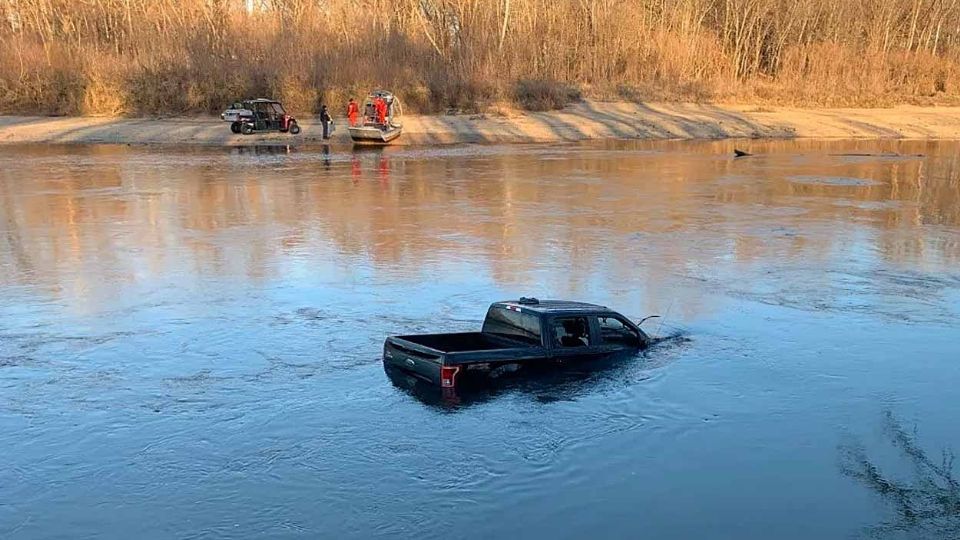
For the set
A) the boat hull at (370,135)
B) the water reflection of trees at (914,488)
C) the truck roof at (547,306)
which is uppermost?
the boat hull at (370,135)

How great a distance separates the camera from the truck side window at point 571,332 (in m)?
12.7

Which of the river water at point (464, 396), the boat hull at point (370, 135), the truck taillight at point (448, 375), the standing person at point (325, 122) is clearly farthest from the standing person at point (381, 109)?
the truck taillight at point (448, 375)

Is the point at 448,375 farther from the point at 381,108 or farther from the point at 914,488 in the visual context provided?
the point at 381,108

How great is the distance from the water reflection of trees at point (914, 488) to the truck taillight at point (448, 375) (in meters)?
4.24

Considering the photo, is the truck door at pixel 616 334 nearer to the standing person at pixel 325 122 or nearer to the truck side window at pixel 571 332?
the truck side window at pixel 571 332

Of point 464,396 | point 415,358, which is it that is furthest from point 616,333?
point 415,358

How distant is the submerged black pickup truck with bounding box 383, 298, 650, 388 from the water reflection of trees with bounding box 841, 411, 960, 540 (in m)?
3.60

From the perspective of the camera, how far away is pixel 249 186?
29.5 metres

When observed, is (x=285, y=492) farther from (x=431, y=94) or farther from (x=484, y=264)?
(x=431, y=94)

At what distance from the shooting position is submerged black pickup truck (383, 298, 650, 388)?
1180 cm

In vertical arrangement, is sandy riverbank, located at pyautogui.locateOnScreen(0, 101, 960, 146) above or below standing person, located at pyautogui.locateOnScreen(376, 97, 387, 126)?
below

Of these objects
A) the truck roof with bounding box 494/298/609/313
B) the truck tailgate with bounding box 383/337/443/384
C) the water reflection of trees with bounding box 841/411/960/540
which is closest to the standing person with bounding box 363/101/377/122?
the truck roof with bounding box 494/298/609/313

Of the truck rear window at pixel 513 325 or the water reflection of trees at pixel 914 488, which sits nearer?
the water reflection of trees at pixel 914 488

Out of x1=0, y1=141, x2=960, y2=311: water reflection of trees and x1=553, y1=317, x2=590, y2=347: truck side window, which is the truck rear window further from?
x1=0, y1=141, x2=960, y2=311: water reflection of trees
